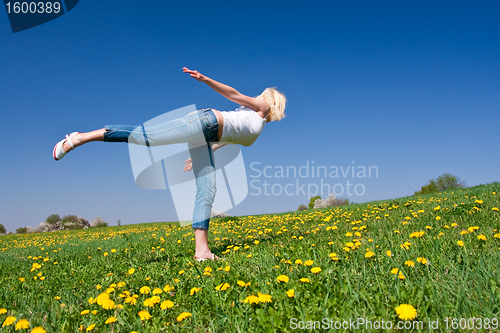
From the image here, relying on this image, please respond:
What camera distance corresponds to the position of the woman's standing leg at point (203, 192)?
4.17m

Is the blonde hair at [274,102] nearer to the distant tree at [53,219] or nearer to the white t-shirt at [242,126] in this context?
the white t-shirt at [242,126]

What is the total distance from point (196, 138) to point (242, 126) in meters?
0.64

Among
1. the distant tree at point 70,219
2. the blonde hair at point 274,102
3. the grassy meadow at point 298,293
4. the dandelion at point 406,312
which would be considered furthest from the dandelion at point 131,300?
the distant tree at point 70,219

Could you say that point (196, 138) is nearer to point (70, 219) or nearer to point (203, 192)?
point (203, 192)

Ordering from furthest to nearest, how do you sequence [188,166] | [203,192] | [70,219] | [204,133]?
[70,219], [188,166], [203,192], [204,133]

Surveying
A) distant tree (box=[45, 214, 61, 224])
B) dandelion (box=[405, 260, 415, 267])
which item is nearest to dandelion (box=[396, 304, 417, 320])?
dandelion (box=[405, 260, 415, 267])

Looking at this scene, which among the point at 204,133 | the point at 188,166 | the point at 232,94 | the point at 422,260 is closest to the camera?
the point at 422,260

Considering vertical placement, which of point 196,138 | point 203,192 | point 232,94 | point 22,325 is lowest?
point 22,325

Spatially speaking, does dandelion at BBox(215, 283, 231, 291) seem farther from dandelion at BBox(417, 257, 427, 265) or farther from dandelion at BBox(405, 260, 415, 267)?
dandelion at BBox(417, 257, 427, 265)

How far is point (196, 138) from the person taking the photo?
3.99m

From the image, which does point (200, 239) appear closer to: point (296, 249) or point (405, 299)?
point (296, 249)

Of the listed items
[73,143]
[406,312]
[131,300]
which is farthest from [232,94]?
[406,312]

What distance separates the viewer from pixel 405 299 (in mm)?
2047

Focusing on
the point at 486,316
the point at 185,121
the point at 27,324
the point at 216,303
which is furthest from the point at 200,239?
the point at 486,316
